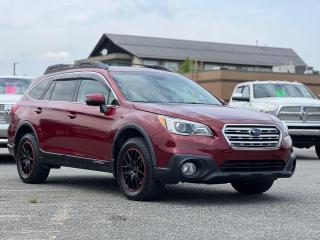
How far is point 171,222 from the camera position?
286 inches

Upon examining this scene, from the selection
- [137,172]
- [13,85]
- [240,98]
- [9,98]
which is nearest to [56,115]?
[137,172]

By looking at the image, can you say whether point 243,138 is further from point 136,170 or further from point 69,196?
point 69,196

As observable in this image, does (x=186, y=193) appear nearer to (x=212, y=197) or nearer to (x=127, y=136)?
(x=212, y=197)

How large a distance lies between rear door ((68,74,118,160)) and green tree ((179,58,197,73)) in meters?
67.5

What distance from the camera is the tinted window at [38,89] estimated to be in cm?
1120

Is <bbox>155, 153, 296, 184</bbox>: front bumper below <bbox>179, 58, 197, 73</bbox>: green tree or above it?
below

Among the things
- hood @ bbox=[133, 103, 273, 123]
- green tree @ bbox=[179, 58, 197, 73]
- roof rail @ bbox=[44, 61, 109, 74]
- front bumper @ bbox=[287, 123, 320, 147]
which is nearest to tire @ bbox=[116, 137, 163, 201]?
hood @ bbox=[133, 103, 273, 123]

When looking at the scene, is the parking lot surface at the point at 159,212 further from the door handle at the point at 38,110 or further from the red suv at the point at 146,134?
the door handle at the point at 38,110

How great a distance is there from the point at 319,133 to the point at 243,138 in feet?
26.9

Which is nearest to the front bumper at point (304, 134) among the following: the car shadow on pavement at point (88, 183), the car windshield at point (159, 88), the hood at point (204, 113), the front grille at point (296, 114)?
the front grille at point (296, 114)

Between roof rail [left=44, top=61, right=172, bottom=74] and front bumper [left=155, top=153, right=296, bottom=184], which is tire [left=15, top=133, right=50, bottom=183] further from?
front bumper [left=155, top=153, right=296, bottom=184]

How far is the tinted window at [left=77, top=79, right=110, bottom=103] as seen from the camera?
32.1ft

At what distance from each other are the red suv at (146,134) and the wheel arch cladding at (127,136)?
12 mm

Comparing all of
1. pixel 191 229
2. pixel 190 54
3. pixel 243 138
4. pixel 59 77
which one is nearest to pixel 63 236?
pixel 191 229
